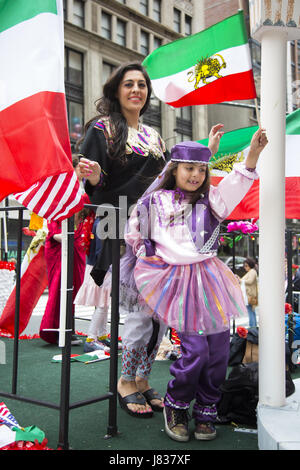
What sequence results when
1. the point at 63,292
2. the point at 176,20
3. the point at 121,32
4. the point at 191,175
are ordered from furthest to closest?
1. the point at 176,20
2. the point at 121,32
3. the point at 191,175
4. the point at 63,292

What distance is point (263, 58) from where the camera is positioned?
2619mm

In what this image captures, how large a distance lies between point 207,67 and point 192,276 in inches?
62.5

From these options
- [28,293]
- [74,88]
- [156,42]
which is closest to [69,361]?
[28,293]

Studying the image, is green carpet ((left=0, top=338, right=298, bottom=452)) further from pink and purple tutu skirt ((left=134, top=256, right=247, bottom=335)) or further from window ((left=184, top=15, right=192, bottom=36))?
window ((left=184, top=15, right=192, bottom=36))

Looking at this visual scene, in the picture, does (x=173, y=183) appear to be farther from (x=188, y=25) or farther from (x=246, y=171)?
(x=188, y=25)

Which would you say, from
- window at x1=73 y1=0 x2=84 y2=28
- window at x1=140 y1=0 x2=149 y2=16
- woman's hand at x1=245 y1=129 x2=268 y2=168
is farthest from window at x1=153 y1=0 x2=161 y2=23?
woman's hand at x1=245 y1=129 x2=268 y2=168

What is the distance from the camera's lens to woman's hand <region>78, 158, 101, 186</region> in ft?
8.13

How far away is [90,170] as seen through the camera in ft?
8.30

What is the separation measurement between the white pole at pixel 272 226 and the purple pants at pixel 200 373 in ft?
0.71

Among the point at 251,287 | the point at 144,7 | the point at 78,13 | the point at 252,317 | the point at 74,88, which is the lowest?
the point at 252,317

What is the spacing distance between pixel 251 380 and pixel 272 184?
115cm

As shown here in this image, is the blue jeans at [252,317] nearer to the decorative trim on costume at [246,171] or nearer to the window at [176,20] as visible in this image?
the decorative trim on costume at [246,171]

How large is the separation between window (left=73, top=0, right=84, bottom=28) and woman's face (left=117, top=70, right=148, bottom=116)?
24943 mm
